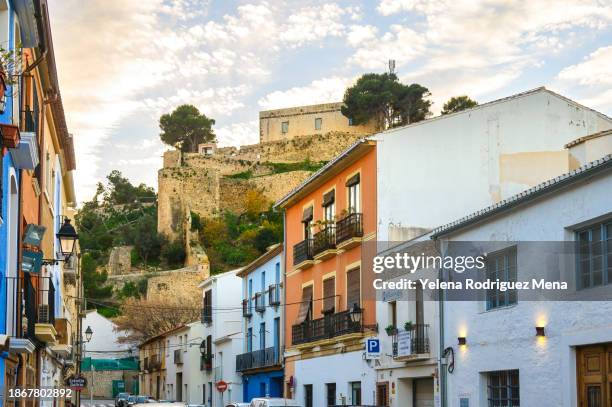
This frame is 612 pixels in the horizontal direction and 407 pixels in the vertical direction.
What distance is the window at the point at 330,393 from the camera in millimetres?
31188

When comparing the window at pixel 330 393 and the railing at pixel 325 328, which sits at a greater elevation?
the railing at pixel 325 328

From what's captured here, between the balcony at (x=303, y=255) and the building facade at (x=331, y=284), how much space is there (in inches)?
1.3

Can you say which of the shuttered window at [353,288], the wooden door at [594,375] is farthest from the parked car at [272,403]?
the wooden door at [594,375]

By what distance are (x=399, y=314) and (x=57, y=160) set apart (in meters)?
10.1

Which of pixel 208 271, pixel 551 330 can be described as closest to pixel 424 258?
pixel 551 330

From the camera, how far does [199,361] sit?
180 feet

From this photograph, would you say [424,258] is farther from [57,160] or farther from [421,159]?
[57,160]

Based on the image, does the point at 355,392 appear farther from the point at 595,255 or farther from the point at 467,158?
the point at 595,255

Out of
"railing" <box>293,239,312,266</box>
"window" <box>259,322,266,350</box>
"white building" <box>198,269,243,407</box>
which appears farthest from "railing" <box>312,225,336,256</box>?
"white building" <box>198,269,243,407</box>

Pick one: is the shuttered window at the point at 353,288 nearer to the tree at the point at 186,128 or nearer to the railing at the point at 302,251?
the railing at the point at 302,251

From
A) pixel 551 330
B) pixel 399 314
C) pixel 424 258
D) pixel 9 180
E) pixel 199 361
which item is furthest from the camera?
pixel 199 361

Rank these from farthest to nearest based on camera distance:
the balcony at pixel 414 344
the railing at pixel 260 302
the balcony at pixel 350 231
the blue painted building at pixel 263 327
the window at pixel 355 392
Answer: the railing at pixel 260 302, the blue painted building at pixel 263 327, the window at pixel 355 392, the balcony at pixel 350 231, the balcony at pixel 414 344

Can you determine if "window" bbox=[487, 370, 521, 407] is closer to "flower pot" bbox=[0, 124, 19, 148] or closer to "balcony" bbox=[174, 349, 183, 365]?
"flower pot" bbox=[0, 124, 19, 148]

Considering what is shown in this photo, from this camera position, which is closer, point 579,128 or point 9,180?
point 9,180
